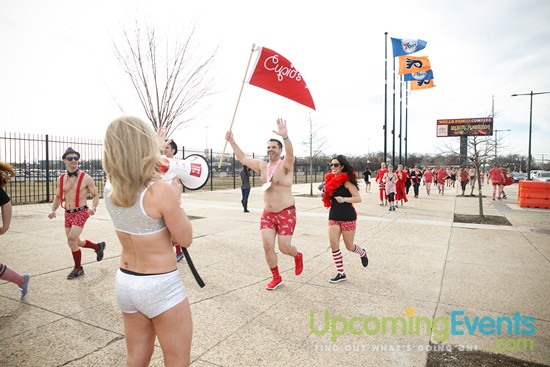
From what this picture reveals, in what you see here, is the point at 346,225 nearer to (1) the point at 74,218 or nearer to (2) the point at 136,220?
(2) the point at 136,220

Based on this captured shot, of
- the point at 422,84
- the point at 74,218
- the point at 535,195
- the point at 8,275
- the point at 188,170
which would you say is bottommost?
the point at 8,275

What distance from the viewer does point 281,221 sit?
429 centimetres

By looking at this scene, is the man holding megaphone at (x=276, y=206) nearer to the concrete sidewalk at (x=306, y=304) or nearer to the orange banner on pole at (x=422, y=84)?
the concrete sidewalk at (x=306, y=304)

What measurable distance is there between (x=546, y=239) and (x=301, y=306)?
7.01 m

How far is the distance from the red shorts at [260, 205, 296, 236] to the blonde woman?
2.60 meters

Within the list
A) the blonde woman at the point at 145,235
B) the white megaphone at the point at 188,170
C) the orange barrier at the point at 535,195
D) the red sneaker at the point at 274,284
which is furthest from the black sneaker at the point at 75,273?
the orange barrier at the point at 535,195

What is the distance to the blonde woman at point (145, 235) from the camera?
162cm

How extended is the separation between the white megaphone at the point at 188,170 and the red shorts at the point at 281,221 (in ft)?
7.54

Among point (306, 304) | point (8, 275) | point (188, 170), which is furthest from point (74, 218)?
point (188, 170)

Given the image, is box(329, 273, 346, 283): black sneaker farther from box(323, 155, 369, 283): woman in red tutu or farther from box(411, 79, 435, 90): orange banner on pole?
box(411, 79, 435, 90): orange banner on pole

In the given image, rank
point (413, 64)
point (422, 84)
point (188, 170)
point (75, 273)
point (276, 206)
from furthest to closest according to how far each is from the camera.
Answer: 1. point (422, 84)
2. point (413, 64)
3. point (75, 273)
4. point (276, 206)
5. point (188, 170)

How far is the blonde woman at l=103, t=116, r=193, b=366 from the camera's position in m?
1.62

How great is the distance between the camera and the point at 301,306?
3770mm

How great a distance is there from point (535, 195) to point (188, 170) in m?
16.4
